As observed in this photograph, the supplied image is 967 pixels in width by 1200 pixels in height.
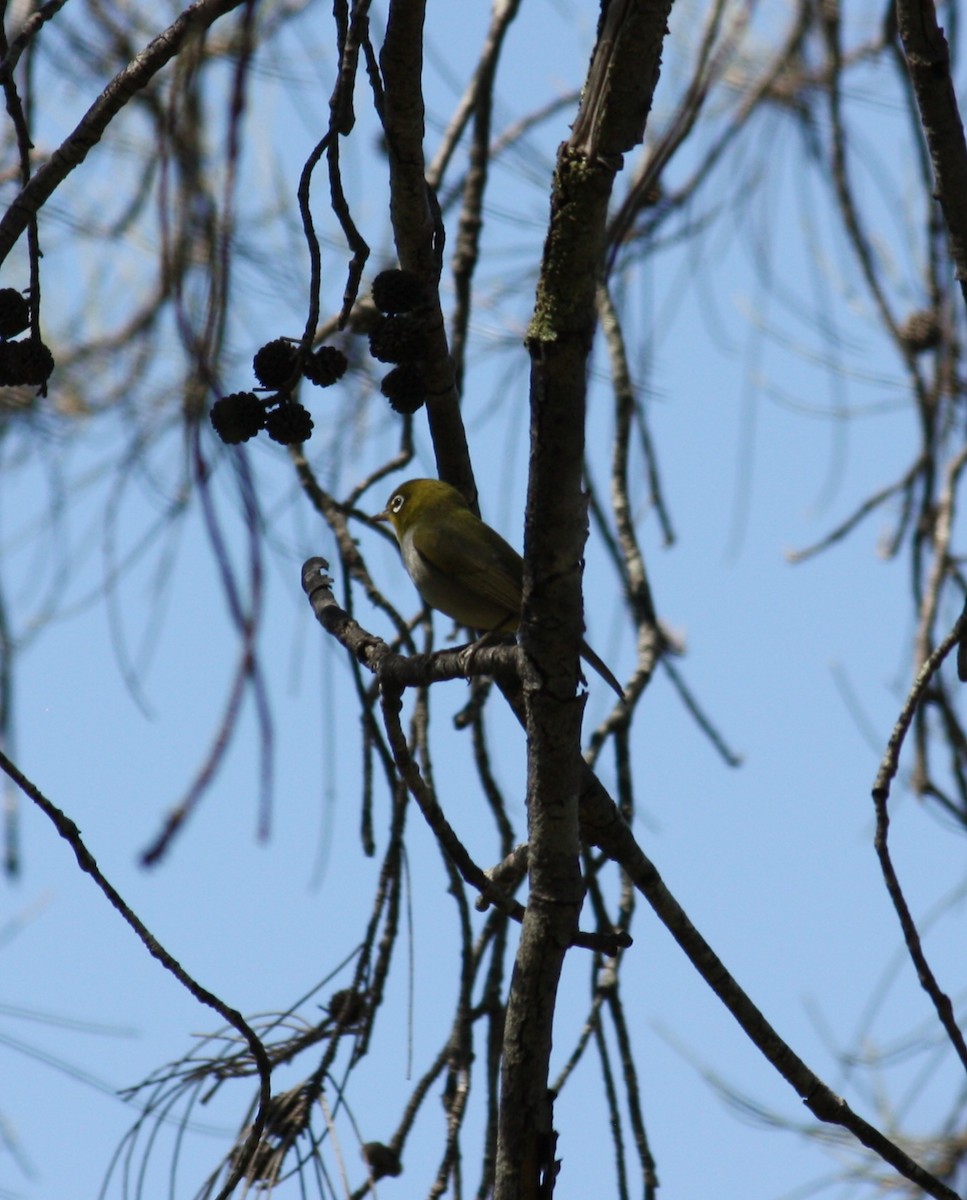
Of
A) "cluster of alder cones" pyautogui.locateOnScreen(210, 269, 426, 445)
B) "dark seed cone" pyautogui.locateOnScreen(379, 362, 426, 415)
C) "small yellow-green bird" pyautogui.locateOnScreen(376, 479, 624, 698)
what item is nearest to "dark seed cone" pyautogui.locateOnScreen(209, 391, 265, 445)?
"cluster of alder cones" pyautogui.locateOnScreen(210, 269, 426, 445)

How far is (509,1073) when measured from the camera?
1854 mm

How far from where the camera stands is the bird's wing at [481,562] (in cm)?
399

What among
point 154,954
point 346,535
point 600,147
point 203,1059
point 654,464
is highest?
point 654,464

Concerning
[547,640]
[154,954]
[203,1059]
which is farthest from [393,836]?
[547,640]

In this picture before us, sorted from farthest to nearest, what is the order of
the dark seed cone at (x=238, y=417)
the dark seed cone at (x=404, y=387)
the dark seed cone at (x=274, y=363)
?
the dark seed cone at (x=404, y=387), the dark seed cone at (x=274, y=363), the dark seed cone at (x=238, y=417)

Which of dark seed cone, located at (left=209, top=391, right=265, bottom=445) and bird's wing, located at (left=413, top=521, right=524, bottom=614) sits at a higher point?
bird's wing, located at (left=413, top=521, right=524, bottom=614)

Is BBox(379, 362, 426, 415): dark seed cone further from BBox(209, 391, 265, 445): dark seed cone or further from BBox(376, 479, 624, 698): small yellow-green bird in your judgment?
BBox(376, 479, 624, 698): small yellow-green bird

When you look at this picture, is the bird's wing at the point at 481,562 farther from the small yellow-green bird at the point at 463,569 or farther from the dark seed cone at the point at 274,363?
the dark seed cone at the point at 274,363

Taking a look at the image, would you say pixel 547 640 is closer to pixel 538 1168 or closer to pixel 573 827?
pixel 573 827

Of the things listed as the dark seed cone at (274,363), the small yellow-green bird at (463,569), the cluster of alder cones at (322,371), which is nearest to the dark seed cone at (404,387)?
the cluster of alder cones at (322,371)

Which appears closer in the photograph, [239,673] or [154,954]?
[239,673]

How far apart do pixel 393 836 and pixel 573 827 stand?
92 centimetres

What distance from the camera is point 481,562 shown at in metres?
4.02

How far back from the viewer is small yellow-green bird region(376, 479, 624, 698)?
13.1ft
